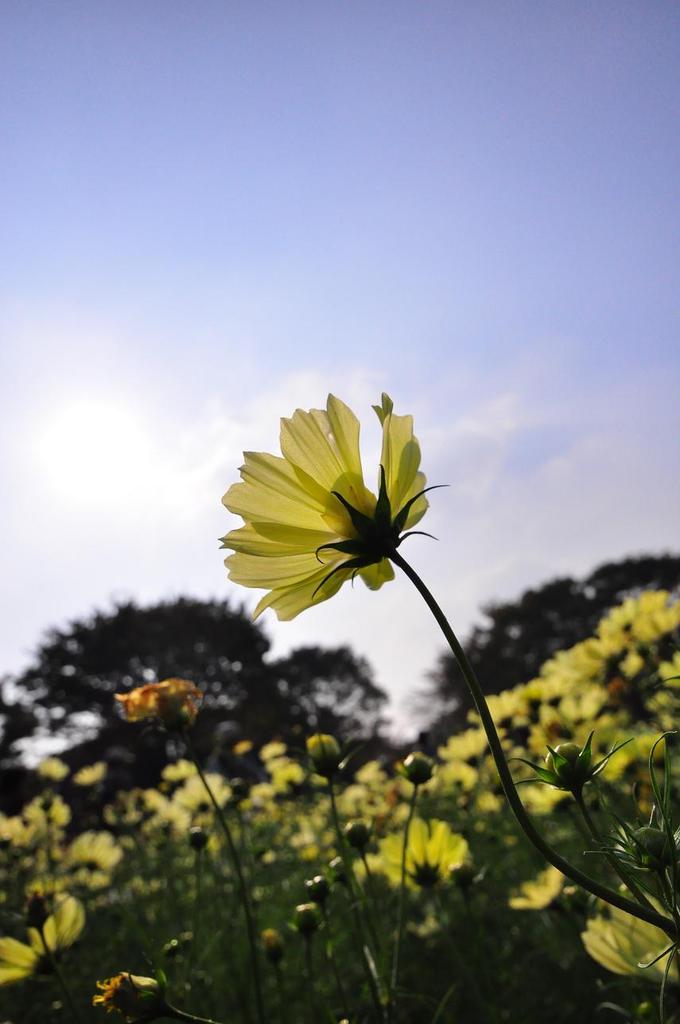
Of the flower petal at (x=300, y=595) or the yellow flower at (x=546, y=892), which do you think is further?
the yellow flower at (x=546, y=892)

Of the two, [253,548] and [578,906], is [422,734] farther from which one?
[253,548]

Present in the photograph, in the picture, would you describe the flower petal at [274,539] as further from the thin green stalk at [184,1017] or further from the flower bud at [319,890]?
the flower bud at [319,890]

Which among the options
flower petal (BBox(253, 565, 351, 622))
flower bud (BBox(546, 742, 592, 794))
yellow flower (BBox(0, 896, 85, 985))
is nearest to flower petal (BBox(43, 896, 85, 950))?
yellow flower (BBox(0, 896, 85, 985))

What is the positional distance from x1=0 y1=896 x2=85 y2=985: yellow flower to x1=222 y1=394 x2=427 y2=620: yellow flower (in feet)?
3.75

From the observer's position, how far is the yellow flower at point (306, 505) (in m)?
0.91

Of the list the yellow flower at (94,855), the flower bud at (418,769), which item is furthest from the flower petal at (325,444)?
the yellow flower at (94,855)

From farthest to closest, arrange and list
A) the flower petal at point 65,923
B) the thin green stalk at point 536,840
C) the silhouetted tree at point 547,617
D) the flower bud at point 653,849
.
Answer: the silhouetted tree at point 547,617 < the flower petal at point 65,923 < the flower bud at point 653,849 < the thin green stalk at point 536,840

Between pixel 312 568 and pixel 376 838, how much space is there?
83.5 inches

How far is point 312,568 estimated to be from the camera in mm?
954

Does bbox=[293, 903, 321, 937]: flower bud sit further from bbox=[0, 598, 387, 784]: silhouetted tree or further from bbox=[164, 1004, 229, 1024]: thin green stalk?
bbox=[0, 598, 387, 784]: silhouetted tree

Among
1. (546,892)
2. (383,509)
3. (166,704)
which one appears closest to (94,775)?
(546,892)

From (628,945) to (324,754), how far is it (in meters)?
0.61

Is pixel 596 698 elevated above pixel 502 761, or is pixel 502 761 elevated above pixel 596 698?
pixel 596 698

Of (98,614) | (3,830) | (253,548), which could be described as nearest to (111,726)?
(98,614)
